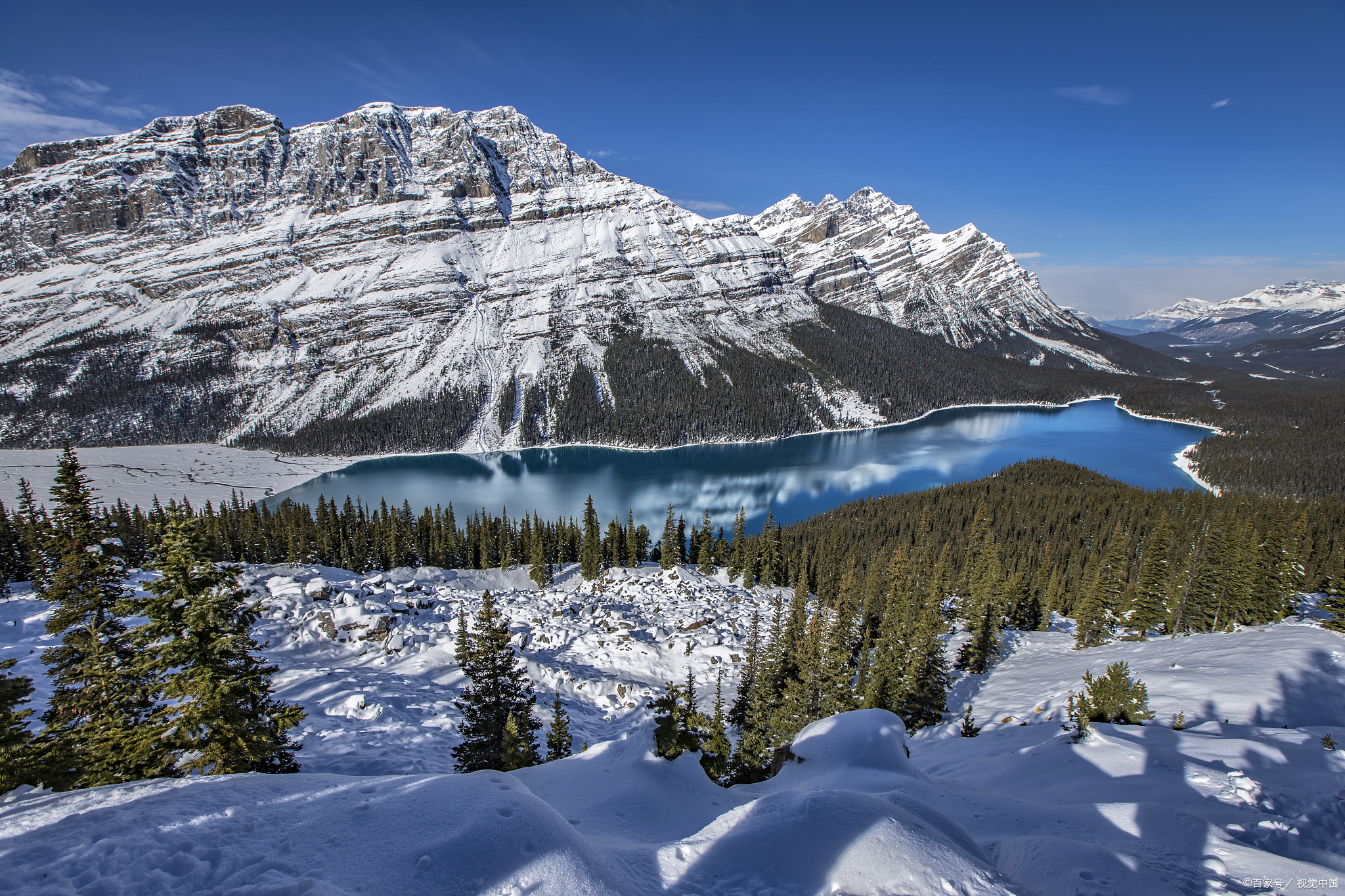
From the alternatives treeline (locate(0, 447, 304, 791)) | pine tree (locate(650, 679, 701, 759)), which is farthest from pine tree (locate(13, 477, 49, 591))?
pine tree (locate(650, 679, 701, 759))

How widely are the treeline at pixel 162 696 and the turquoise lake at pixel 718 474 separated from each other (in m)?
88.6

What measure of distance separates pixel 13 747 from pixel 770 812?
1488 centimetres

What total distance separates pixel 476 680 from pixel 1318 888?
21206 mm

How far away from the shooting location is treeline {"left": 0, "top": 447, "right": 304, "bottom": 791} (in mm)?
11664

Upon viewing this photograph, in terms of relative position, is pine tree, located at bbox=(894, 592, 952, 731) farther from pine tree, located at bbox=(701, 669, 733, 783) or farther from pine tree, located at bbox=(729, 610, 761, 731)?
pine tree, located at bbox=(701, 669, 733, 783)

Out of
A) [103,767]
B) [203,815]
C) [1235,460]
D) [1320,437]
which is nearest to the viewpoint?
[203,815]

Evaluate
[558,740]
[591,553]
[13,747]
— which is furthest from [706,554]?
[13,747]

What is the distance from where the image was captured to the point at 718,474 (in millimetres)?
148500

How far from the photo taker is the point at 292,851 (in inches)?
296

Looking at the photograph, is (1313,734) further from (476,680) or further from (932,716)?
(476,680)

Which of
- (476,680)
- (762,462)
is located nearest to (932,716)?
(476,680)

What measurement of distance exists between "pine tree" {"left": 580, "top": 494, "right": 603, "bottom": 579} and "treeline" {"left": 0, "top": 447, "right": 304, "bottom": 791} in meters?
50.4

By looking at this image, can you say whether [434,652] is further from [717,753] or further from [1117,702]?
[1117,702]

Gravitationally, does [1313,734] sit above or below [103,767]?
below
